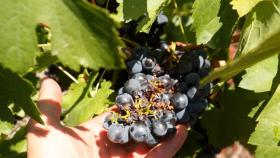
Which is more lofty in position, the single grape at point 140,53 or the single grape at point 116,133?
the single grape at point 140,53

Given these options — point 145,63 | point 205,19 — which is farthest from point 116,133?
point 205,19

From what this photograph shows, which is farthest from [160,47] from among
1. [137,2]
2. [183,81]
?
[137,2]

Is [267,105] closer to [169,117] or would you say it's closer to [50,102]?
[169,117]

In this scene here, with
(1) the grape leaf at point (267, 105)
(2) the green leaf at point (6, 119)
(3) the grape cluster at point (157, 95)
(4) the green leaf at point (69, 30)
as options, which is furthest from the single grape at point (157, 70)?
(4) the green leaf at point (69, 30)

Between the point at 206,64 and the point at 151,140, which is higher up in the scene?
the point at 206,64

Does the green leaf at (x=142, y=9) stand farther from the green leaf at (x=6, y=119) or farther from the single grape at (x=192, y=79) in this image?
the green leaf at (x=6, y=119)

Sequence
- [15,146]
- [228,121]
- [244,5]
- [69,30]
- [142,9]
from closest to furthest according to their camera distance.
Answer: [69,30] < [244,5] < [142,9] < [15,146] < [228,121]
